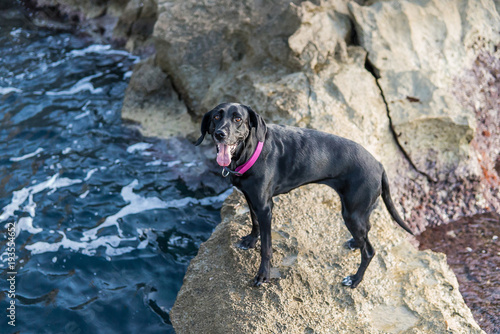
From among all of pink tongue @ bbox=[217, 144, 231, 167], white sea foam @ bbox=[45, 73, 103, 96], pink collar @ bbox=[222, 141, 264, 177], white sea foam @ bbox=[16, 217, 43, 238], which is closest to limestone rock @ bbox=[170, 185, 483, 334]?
pink collar @ bbox=[222, 141, 264, 177]

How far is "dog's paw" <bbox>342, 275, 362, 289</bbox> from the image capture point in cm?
468

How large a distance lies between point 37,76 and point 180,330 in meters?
6.80

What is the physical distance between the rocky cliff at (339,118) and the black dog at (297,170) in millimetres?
375

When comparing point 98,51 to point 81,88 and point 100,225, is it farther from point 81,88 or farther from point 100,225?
point 100,225

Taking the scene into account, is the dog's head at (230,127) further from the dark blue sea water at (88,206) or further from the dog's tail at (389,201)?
the dark blue sea water at (88,206)

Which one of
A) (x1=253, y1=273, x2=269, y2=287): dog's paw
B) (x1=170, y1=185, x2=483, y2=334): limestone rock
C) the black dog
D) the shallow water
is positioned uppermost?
the black dog

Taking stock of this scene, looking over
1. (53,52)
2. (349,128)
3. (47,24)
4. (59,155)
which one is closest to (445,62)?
(349,128)

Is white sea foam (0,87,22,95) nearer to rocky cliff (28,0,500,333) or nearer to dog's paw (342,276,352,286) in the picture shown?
rocky cliff (28,0,500,333)

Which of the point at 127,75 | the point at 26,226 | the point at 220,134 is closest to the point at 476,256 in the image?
the point at 220,134

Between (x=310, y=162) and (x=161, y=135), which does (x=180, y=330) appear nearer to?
(x=310, y=162)

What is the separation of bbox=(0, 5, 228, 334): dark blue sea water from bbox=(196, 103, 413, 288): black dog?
1818mm

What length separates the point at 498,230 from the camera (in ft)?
20.6

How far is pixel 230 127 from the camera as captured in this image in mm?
4137

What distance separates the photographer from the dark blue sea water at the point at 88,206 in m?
5.41
